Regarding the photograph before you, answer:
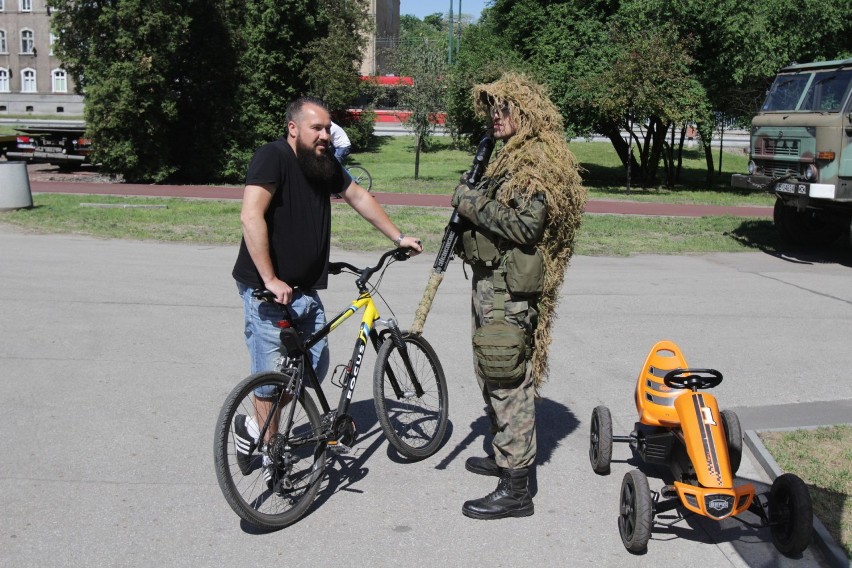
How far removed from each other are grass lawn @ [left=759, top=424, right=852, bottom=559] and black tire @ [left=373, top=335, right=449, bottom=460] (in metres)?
1.96

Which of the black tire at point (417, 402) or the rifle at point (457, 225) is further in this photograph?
the black tire at point (417, 402)

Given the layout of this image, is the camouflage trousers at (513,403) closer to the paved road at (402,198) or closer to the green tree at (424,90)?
the paved road at (402,198)

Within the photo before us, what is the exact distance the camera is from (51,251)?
1183cm

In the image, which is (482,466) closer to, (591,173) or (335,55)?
(591,173)

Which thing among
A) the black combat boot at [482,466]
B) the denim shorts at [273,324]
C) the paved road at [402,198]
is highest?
the denim shorts at [273,324]

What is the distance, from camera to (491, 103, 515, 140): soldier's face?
441cm

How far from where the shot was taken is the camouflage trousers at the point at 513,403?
4473mm

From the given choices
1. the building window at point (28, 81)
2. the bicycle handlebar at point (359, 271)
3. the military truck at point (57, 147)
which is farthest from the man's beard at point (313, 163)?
the building window at point (28, 81)

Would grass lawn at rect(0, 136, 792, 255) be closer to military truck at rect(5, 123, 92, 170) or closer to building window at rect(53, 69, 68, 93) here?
military truck at rect(5, 123, 92, 170)

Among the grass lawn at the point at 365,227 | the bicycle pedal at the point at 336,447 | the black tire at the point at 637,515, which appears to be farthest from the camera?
the grass lawn at the point at 365,227

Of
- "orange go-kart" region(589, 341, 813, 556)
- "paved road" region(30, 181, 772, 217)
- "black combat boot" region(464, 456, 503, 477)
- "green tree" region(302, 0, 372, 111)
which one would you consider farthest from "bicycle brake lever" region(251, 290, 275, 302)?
"green tree" region(302, 0, 372, 111)

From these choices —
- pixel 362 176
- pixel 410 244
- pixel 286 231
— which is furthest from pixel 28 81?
pixel 286 231

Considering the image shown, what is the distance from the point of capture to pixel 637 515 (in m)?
4.06

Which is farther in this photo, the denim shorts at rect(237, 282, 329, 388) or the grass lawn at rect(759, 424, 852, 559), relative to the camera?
the denim shorts at rect(237, 282, 329, 388)
